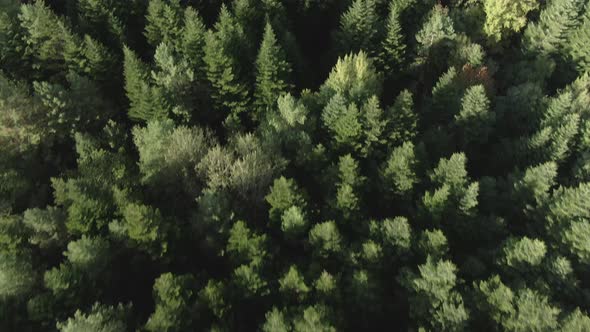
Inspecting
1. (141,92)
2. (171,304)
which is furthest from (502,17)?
(171,304)

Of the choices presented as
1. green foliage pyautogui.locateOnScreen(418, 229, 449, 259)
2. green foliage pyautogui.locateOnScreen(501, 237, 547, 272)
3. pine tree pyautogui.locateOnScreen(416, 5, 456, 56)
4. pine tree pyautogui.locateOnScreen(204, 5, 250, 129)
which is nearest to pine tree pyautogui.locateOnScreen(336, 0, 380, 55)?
pine tree pyautogui.locateOnScreen(416, 5, 456, 56)

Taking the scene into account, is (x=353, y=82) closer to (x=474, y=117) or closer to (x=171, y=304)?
(x=474, y=117)

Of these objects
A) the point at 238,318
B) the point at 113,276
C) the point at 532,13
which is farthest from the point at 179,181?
the point at 532,13

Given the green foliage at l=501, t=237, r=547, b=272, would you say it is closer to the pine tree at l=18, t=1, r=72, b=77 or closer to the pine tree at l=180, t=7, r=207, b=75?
the pine tree at l=180, t=7, r=207, b=75

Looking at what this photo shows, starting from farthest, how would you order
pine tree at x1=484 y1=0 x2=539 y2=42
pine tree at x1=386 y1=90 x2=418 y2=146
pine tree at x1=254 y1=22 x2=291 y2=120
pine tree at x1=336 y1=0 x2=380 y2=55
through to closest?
pine tree at x1=484 y1=0 x2=539 y2=42 < pine tree at x1=336 y1=0 x2=380 y2=55 < pine tree at x1=254 y1=22 x2=291 y2=120 < pine tree at x1=386 y1=90 x2=418 y2=146

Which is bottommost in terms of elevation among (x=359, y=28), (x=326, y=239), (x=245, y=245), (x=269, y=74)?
(x=245, y=245)

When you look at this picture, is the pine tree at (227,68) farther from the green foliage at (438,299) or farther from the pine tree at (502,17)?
the pine tree at (502,17)

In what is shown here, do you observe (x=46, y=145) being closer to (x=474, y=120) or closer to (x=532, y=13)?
(x=474, y=120)
